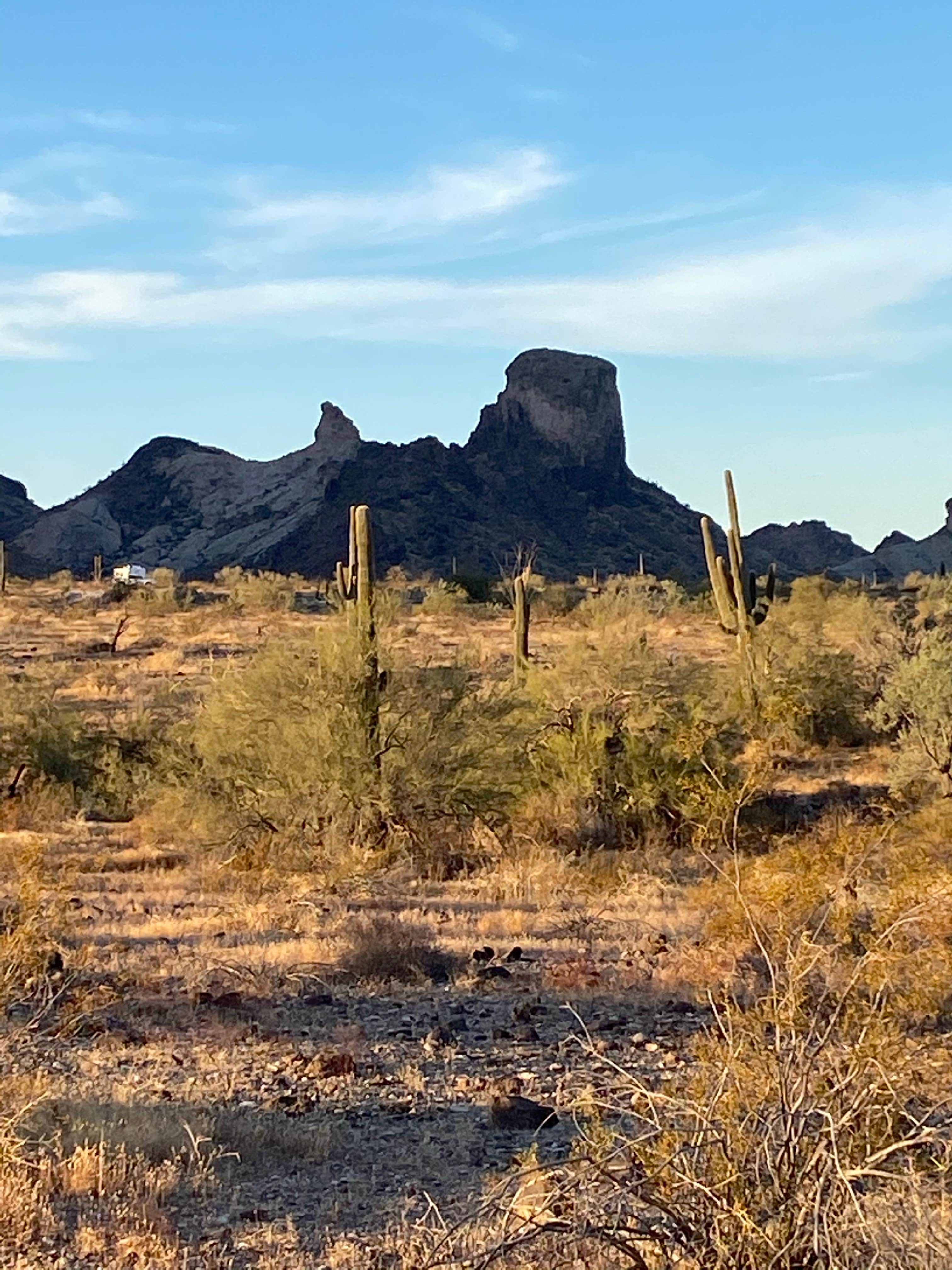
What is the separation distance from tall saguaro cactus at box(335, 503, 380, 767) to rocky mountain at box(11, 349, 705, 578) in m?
53.8

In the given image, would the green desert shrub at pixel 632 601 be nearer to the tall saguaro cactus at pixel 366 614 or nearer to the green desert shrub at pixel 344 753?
the tall saguaro cactus at pixel 366 614

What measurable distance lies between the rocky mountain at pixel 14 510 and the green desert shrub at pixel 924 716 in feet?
270

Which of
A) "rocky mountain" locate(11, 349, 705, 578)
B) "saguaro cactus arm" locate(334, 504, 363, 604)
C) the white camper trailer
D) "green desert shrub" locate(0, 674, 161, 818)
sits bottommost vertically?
"green desert shrub" locate(0, 674, 161, 818)

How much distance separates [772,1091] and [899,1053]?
3.49 feet

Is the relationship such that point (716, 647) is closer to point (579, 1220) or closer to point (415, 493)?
point (579, 1220)

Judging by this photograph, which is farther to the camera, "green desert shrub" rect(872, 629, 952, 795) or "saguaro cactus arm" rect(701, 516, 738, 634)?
"saguaro cactus arm" rect(701, 516, 738, 634)

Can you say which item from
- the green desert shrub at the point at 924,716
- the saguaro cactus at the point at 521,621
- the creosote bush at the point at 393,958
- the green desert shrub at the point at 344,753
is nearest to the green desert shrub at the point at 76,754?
the green desert shrub at the point at 344,753

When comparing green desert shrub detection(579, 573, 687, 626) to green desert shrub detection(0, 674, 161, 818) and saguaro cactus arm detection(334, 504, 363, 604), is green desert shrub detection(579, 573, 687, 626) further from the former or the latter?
green desert shrub detection(0, 674, 161, 818)

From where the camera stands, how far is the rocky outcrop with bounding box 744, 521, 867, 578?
96062mm

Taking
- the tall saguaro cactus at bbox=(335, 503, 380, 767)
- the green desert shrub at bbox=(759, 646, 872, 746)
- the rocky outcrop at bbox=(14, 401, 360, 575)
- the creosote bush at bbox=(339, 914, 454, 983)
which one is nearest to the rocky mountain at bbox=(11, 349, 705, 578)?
the rocky outcrop at bbox=(14, 401, 360, 575)

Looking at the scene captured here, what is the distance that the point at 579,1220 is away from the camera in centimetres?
397

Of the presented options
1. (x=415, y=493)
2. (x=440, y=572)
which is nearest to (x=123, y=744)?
(x=440, y=572)

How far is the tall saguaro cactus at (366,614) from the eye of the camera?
51.4 feet

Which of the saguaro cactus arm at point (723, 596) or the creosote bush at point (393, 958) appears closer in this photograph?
the creosote bush at point (393, 958)
